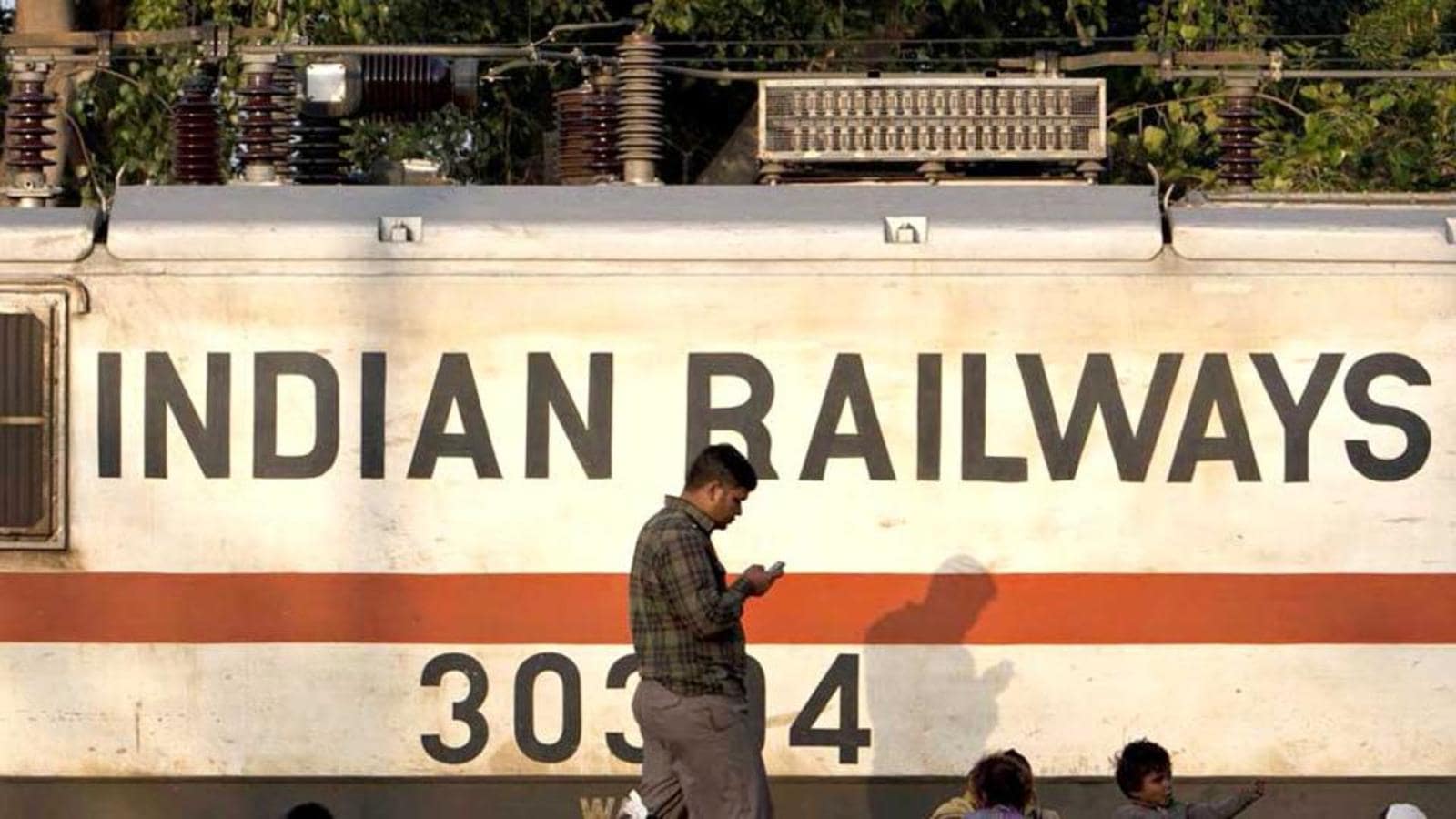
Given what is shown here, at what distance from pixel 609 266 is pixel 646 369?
38cm

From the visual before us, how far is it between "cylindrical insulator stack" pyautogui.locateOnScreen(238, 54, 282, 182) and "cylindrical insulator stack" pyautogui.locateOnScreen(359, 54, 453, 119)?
52 centimetres

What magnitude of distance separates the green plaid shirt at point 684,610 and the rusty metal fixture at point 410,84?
3047 mm

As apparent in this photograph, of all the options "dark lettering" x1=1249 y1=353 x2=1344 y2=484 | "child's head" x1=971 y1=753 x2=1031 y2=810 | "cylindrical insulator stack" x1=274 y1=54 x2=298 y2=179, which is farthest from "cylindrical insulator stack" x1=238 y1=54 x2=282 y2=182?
"child's head" x1=971 y1=753 x2=1031 y2=810

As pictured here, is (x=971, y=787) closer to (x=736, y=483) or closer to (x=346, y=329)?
(x=736, y=483)

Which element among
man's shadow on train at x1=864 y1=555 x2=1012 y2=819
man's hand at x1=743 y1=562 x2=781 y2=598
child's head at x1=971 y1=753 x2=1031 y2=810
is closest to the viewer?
child's head at x1=971 y1=753 x2=1031 y2=810

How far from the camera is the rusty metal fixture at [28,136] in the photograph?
10430mm

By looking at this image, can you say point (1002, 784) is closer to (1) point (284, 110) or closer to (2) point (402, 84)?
(1) point (284, 110)

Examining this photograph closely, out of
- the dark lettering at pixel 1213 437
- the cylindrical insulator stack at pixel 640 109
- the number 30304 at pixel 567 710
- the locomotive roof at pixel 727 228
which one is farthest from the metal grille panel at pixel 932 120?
the number 30304 at pixel 567 710

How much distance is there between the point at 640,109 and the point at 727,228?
41.0 inches

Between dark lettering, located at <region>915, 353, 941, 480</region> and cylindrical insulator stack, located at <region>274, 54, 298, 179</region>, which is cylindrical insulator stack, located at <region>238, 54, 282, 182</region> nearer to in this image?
cylindrical insulator stack, located at <region>274, 54, 298, 179</region>

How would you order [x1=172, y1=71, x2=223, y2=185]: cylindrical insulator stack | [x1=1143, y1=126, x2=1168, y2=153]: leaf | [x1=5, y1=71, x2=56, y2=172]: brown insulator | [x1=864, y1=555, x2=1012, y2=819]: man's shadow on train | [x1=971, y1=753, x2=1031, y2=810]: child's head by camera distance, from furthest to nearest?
[x1=1143, y1=126, x2=1168, y2=153]: leaf, [x1=172, y1=71, x2=223, y2=185]: cylindrical insulator stack, [x1=5, y1=71, x2=56, y2=172]: brown insulator, [x1=864, y1=555, x2=1012, y2=819]: man's shadow on train, [x1=971, y1=753, x2=1031, y2=810]: child's head

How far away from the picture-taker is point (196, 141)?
10672 mm

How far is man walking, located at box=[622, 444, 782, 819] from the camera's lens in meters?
8.58

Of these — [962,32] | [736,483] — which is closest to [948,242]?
[736,483]
